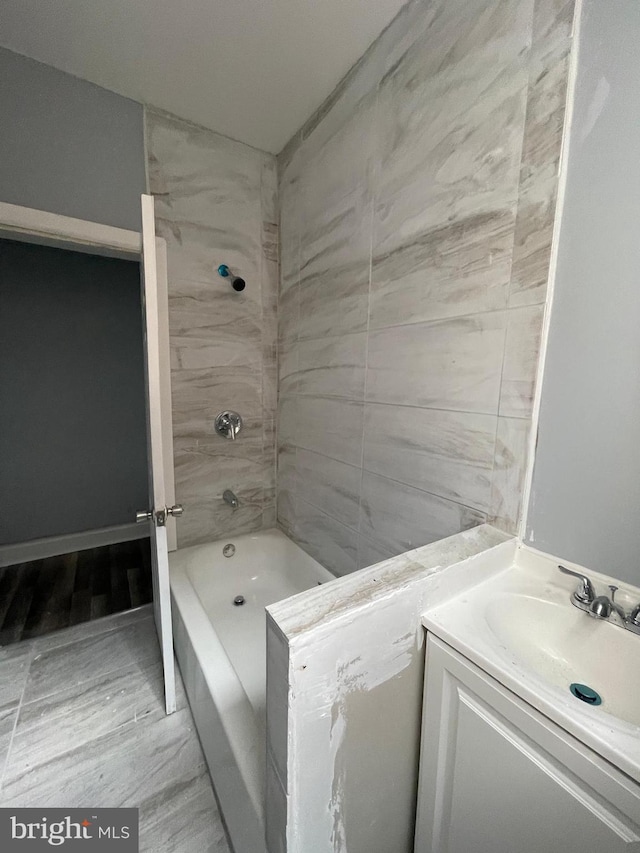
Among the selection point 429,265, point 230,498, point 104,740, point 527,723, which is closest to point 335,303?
point 429,265

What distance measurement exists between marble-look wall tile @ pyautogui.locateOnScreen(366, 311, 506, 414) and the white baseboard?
255 cm

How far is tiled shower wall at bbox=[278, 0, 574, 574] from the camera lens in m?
0.87

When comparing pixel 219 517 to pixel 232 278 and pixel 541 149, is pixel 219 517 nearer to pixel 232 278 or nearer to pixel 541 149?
pixel 232 278

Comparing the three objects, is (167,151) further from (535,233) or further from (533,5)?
(535,233)

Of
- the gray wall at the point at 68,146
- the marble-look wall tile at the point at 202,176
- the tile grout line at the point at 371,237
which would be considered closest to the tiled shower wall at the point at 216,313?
the marble-look wall tile at the point at 202,176

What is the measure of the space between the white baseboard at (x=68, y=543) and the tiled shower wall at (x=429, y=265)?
200 centimetres

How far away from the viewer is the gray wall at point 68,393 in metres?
2.34

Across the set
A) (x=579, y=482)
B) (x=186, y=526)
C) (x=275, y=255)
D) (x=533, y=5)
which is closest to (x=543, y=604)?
(x=579, y=482)

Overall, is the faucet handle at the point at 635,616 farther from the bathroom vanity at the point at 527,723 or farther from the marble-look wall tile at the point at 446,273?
the marble-look wall tile at the point at 446,273

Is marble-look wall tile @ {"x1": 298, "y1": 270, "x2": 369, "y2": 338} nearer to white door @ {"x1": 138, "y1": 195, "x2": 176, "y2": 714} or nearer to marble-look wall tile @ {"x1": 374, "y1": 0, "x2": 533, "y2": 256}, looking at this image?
marble-look wall tile @ {"x1": 374, "y1": 0, "x2": 533, "y2": 256}

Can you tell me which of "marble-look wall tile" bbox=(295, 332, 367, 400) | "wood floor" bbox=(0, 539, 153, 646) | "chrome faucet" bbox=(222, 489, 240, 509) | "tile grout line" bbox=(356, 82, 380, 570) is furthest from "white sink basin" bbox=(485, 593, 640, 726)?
"wood floor" bbox=(0, 539, 153, 646)

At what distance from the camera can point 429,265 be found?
1.10 metres

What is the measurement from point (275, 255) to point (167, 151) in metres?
0.67

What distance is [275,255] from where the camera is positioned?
6.38ft
